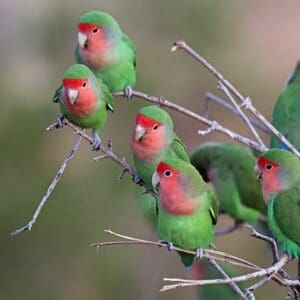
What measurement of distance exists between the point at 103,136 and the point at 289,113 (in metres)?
2.30

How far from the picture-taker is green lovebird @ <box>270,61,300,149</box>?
232 centimetres

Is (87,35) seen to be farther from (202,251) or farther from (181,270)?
(181,270)

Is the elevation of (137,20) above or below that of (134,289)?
above

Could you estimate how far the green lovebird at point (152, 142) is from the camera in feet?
5.78

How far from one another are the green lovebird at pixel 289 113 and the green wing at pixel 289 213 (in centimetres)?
63

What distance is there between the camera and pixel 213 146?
8.95ft

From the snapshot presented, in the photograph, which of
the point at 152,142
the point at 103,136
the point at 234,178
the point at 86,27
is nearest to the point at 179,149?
the point at 152,142

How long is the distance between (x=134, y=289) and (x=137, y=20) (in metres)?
1.71

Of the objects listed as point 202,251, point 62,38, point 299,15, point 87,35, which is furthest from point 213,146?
point 299,15

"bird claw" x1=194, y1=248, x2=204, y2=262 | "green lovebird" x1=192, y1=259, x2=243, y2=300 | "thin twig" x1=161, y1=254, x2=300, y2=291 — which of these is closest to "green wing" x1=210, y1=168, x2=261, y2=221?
"green lovebird" x1=192, y1=259, x2=243, y2=300

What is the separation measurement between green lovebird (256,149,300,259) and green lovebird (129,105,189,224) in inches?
9.0

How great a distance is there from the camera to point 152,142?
1776 millimetres

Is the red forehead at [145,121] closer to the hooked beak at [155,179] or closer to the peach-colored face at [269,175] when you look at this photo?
the hooked beak at [155,179]

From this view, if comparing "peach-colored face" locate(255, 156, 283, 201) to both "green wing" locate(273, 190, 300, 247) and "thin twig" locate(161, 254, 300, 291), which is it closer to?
"green wing" locate(273, 190, 300, 247)
